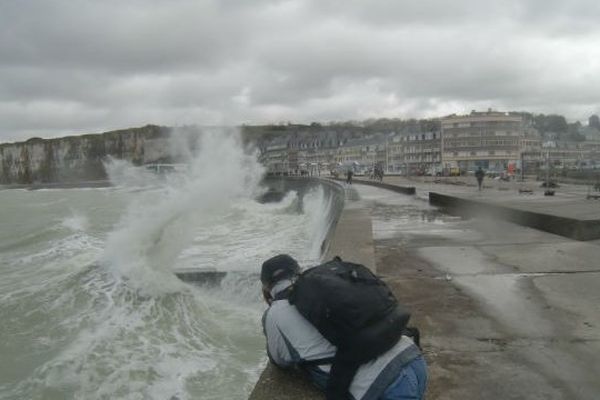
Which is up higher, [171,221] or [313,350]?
[313,350]

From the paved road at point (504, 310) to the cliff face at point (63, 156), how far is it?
154 metres

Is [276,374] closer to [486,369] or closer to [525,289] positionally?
[486,369]

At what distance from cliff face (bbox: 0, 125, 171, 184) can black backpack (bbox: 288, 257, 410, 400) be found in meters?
159

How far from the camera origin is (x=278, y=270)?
312 cm

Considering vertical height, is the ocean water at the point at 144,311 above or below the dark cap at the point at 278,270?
below

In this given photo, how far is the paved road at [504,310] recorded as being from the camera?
11.7ft

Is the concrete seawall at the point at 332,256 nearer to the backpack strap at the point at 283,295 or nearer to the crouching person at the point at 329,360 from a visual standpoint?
the crouching person at the point at 329,360

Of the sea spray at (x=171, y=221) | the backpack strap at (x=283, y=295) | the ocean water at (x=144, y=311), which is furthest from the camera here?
the sea spray at (x=171, y=221)

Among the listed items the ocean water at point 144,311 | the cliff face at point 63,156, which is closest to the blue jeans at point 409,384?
the ocean water at point 144,311

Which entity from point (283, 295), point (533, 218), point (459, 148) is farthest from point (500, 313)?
point (459, 148)

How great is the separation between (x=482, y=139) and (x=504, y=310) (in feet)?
358

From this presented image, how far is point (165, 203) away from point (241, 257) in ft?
8.07

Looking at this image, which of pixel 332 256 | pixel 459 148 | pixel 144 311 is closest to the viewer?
pixel 332 256

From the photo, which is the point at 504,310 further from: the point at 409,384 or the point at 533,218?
the point at 533,218
